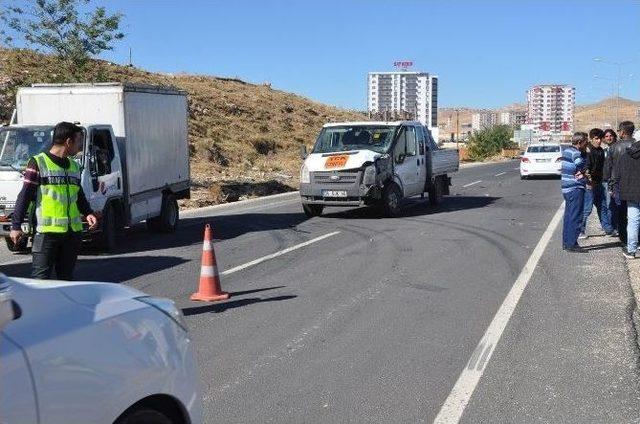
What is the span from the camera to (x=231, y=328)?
6.75 metres

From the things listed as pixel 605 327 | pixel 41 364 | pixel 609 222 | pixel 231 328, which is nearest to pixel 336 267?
pixel 231 328

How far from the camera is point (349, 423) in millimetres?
4484

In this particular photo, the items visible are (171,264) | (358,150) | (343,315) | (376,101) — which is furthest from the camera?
(376,101)

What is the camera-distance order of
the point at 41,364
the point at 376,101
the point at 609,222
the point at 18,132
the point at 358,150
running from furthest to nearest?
the point at 376,101 → the point at 358,150 → the point at 609,222 → the point at 18,132 → the point at 41,364

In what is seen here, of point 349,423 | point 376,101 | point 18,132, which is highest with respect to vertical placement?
point 376,101

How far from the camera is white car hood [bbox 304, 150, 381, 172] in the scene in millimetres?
15695

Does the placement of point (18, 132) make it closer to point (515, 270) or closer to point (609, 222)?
point (515, 270)

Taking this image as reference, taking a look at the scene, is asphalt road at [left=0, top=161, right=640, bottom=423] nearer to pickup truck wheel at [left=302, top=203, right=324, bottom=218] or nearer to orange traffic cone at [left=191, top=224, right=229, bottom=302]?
Answer: orange traffic cone at [left=191, top=224, right=229, bottom=302]

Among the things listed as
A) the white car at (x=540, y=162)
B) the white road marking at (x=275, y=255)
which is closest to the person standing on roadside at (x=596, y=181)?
the white road marking at (x=275, y=255)

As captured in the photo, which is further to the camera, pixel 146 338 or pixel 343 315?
pixel 343 315

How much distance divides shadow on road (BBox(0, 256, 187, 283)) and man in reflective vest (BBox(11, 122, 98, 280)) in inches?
118

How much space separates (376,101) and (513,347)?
122m

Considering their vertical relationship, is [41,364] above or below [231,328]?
above

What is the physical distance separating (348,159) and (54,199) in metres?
10.2
